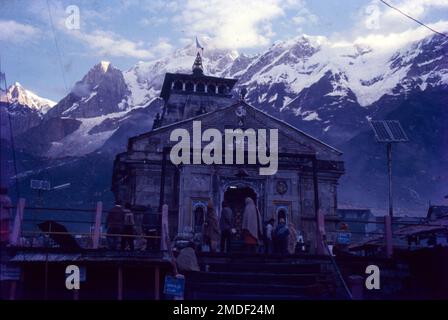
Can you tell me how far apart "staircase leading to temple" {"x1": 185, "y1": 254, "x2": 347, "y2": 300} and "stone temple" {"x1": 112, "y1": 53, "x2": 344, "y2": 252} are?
26.1 ft

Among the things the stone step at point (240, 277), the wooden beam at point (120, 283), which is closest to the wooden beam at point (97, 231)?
the wooden beam at point (120, 283)

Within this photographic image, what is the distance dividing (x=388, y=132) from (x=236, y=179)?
29.3ft

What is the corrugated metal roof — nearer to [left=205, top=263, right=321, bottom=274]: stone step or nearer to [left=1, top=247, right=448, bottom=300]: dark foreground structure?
[left=1, top=247, right=448, bottom=300]: dark foreground structure

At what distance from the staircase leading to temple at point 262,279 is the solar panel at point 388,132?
1238 centimetres

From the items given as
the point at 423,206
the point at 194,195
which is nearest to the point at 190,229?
the point at 194,195

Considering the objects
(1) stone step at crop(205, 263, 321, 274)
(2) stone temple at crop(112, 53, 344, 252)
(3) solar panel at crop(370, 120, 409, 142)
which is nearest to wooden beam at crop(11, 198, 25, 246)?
(1) stone step at crop(205, 263, 321, 274)

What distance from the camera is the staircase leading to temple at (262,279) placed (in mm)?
13602

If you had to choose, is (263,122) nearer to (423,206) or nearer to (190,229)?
(190,229)

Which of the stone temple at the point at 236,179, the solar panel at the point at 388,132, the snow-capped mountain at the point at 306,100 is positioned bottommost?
the stone temple at the point at 236,179

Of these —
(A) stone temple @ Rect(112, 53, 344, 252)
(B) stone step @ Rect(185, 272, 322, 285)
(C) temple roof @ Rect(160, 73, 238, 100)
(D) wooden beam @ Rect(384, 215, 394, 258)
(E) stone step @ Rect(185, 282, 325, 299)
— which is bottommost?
(E) stone step @ Rect(185, 282, 325, 299)

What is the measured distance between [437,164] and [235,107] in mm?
85866

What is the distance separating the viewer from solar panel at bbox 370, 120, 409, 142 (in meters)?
26.1

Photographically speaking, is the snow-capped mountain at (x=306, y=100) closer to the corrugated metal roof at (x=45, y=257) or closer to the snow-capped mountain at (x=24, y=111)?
the snow-capped mountain at (x=24, y=111)

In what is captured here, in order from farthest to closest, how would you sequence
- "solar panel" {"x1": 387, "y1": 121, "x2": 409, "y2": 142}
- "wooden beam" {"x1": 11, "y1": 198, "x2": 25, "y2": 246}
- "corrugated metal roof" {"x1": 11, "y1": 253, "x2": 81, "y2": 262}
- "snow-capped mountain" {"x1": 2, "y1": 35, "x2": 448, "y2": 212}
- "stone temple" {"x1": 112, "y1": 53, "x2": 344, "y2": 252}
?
"snow-capped mountain" {"x1": 2, "y1": 35, "x2": 448, "y2": 212} < "solar panel" {"x1": 387, "y1": 121, "x2": 409, "y2": 142} < "stone temple" {"x1": 112, "y1": 53, "x2": 344, "y2": 252} < "wooden beam" {"x1": 11, "y1": 198, "x2": 25, "y2": 246} < "corrugated metal roof" {"x1": 11, "y1": 253, "x2": 81, "y2": 262}
